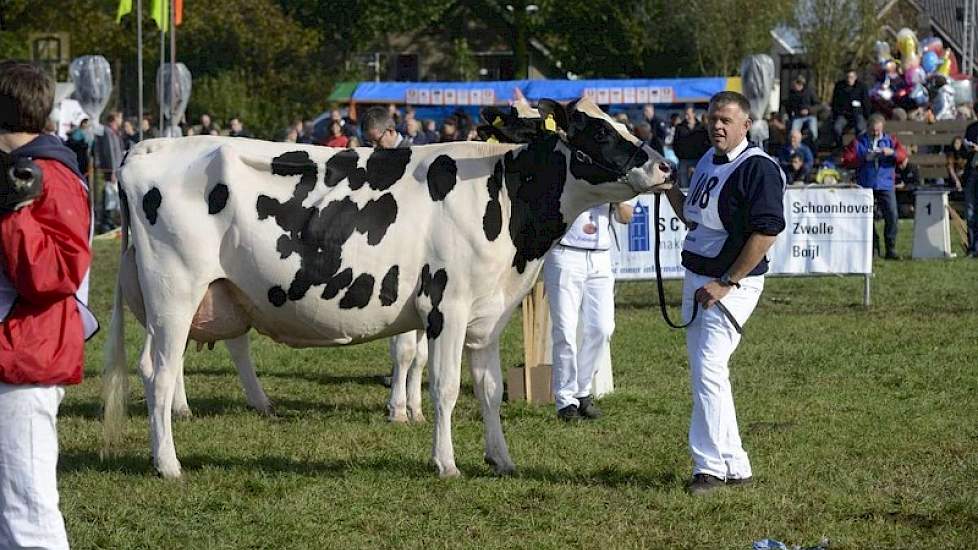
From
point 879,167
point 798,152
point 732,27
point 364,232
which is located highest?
point 732,27

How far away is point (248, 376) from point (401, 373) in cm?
128

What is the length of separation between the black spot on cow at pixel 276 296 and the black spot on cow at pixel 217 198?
60 cm

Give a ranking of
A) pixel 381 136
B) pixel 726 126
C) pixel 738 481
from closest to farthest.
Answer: pixel 726 126 < pixel 738 481 < pixel 381 136

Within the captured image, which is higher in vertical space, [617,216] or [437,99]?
[437,99]

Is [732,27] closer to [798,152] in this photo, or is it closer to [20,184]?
[798,152]

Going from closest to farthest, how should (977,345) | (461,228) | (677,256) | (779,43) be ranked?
1. (461,228)
2. (977,345)
3. (677,256)
4. (779,43)

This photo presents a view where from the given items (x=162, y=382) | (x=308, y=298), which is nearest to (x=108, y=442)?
(x=162, y=382)

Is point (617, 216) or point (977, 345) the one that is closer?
point (617, 216)

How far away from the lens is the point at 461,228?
9070 millimetres

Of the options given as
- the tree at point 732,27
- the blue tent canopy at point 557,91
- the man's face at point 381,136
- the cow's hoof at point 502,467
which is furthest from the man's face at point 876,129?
the tree at point 732,27

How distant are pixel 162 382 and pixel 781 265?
10101 mm

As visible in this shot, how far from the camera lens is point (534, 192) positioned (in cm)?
925

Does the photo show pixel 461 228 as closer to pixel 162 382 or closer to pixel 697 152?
pixel 162 382

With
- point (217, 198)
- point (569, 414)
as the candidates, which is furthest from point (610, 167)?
point (569, 414)
